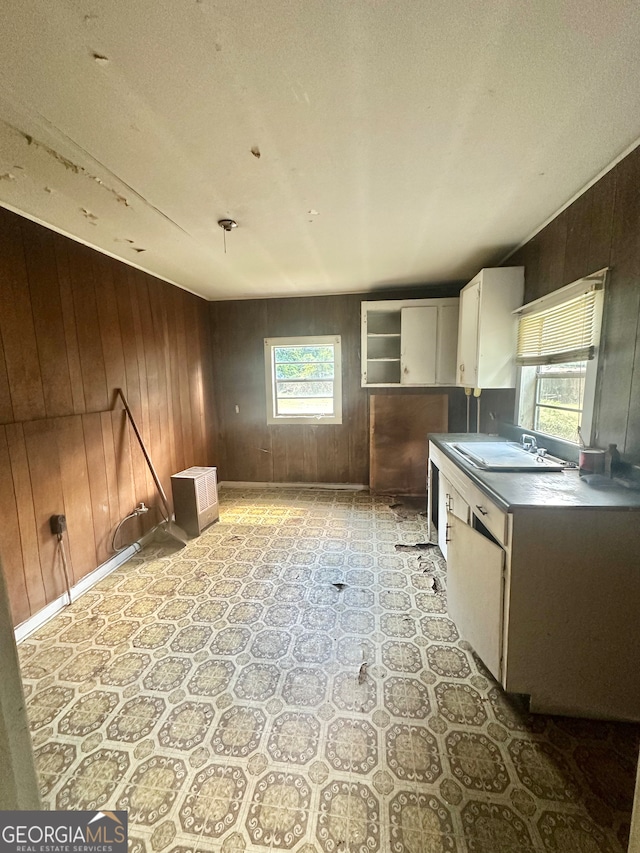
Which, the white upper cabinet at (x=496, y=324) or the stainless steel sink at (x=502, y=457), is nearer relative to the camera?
the stainless steel sink at (x=502, y=457)

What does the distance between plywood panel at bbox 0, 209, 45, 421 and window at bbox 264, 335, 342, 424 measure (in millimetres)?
2554

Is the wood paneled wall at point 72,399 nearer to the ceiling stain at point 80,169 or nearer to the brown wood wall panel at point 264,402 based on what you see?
the ceiling stain at point 80,169

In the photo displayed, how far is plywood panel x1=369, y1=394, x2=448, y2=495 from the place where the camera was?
3.94m

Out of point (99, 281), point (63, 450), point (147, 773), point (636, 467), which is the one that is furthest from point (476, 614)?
point (99, 281)

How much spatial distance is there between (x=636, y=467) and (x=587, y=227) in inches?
50.2

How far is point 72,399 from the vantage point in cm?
229

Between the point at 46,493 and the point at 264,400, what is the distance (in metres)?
2.62

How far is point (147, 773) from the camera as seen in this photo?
1.24 m

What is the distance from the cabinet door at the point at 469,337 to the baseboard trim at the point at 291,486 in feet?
6.09

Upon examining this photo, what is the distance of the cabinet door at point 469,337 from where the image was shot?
108 inches

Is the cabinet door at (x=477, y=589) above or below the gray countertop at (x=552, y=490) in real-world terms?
below

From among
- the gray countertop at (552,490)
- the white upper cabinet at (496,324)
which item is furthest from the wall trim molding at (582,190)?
the gray countertop at (552,490)

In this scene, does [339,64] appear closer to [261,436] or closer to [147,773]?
[147,773]

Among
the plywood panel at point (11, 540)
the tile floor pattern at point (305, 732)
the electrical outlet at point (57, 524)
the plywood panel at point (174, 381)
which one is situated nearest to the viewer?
the tile floor pattern at point (305, 732)
